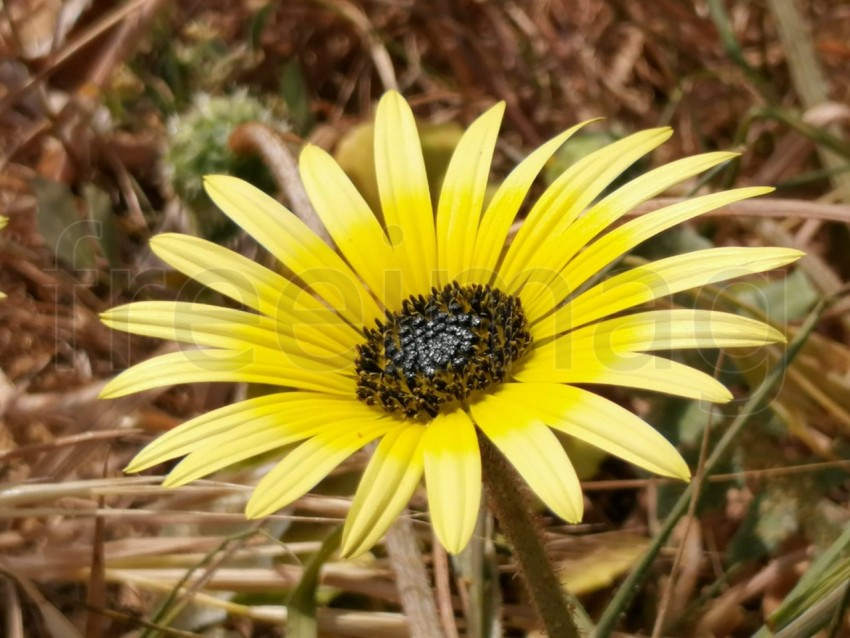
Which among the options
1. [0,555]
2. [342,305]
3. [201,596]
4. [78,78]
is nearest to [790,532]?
[342,305]

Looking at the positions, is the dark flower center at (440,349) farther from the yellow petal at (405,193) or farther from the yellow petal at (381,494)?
the yellow petal at (381,494)

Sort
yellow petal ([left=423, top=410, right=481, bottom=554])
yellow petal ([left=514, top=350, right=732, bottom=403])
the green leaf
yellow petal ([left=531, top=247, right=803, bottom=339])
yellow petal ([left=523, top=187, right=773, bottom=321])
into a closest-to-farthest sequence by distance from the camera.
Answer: yellow petal ([left=423, top=410, right=481, bottom=554]), yellow petal ([left=514, top=350, right=732, bottom=403]), yellow petal ([left=531, top=247, right=803, bottom=339]), yellow petal ([left=523, top=187, right=773, bottom=321]), the green leaf

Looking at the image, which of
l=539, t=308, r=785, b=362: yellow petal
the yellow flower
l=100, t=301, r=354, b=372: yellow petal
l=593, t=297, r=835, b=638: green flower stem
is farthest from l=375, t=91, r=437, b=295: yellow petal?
l=593, t=297, r=835, b=638: green flower stem

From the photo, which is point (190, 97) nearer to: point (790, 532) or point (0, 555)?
point (0, 555)

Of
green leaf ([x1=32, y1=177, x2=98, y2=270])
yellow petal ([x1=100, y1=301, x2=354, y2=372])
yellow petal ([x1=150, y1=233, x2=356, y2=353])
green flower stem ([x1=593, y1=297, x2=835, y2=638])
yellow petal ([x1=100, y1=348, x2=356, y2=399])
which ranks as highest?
green leaf ([x1=32, y1=177, x2=98, y2=270])

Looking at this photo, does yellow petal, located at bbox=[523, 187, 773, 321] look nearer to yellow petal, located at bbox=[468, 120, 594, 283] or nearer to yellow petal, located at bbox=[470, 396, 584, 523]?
yellow petal, located at bbox=[468, 120, 594, 283]

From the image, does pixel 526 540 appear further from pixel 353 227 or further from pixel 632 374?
pixel 353 227
